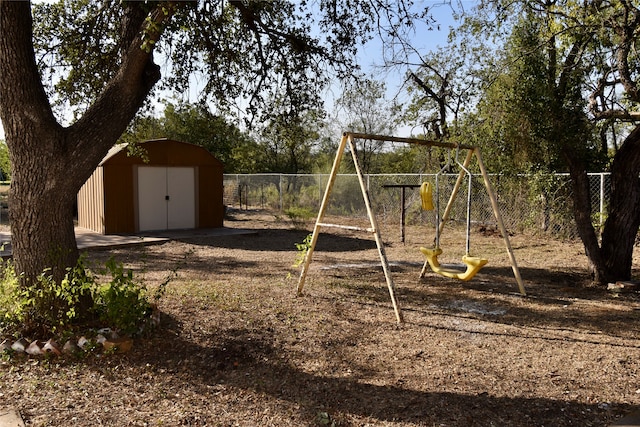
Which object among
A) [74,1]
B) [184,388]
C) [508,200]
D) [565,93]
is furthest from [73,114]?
[508,200]

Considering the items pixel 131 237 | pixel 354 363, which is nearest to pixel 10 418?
pixel 354 363

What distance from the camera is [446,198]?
15.4 m

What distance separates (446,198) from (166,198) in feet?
27.5

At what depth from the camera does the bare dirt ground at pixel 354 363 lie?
3.33 meters

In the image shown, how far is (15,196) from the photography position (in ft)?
14.9

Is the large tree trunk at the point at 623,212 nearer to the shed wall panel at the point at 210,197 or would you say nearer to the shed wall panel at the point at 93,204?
the shed wall panel at the point at 210,197

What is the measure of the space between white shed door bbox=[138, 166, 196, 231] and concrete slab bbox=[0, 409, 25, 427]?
10743mm

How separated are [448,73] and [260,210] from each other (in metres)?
9.67

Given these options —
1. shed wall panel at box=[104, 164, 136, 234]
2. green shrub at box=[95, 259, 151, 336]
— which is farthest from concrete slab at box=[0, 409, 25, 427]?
shed wall panel at box=[104, 164, 136, 234]

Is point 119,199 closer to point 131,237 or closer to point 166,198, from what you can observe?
point 166,198

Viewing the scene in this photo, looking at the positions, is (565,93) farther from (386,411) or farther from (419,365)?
(386,411)

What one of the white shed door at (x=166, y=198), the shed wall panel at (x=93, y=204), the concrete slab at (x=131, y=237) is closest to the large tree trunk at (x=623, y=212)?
the concrete slab at (x=131, y=237)

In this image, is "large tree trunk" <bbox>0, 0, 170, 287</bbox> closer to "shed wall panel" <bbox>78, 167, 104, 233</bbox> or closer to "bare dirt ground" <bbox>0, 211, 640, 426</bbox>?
"bare dirt ground" <bbox>0, 211, 640, 426</bbox>

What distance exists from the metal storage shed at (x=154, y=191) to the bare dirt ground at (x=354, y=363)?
6.49 meters
